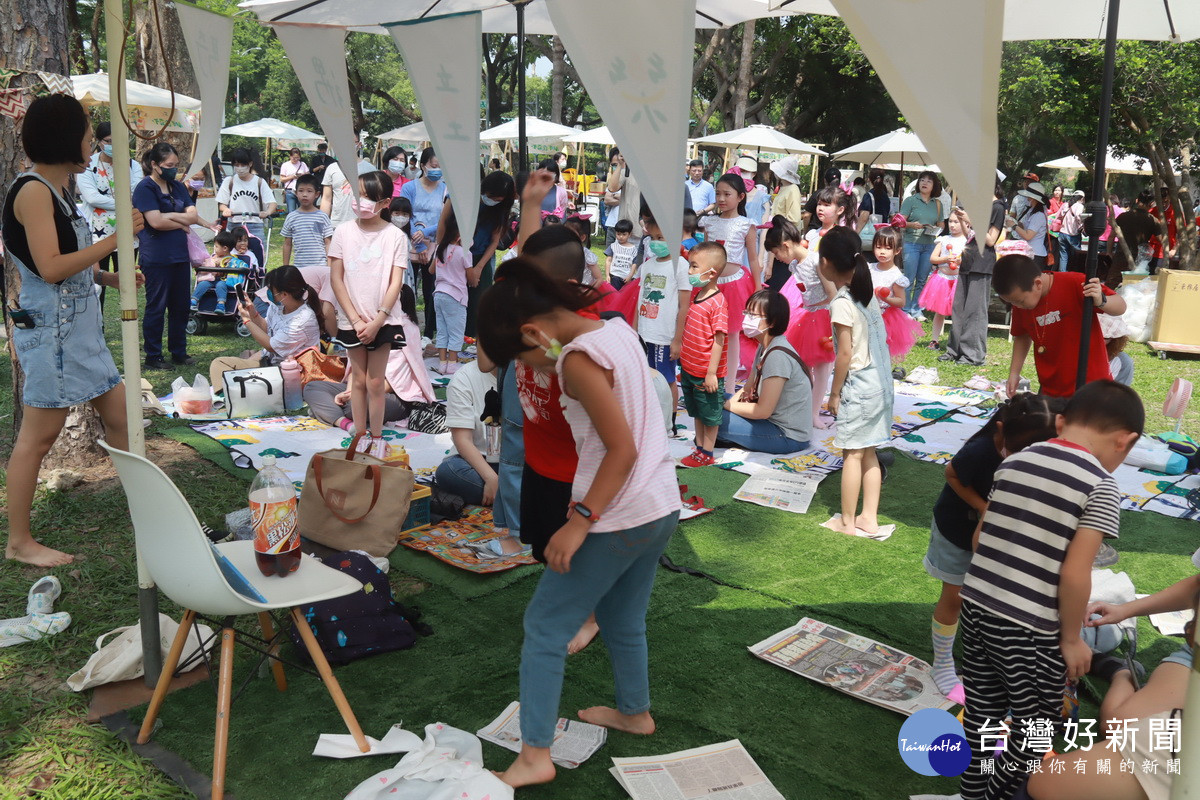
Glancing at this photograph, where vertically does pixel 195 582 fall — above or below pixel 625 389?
below

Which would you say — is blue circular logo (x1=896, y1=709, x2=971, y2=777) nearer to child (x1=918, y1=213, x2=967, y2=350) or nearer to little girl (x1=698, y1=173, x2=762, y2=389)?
little girl (x1=698, y1=173, x2=762, y2=389)

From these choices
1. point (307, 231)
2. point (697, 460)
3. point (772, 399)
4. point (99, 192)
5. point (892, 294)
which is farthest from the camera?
point (99, 192)

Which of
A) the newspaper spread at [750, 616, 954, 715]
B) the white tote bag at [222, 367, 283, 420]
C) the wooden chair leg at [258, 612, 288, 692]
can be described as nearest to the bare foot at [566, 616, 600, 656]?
the newspaper spread at [750, 616, 954, 715]

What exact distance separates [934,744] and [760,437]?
3569 mm

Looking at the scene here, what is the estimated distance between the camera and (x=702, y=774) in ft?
9.09

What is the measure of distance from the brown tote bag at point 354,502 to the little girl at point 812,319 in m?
3.30

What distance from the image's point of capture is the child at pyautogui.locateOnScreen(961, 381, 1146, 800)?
2.35 meters

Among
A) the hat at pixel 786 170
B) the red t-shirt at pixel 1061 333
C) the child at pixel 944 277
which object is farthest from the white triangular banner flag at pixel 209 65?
the hat at pixel 786 170

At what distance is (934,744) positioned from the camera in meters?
2.76

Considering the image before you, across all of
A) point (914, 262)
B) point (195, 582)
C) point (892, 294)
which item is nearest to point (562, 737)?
point (195, 582)

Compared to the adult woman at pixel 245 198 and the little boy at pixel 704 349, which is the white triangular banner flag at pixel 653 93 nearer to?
the little boy at pixel 704 349

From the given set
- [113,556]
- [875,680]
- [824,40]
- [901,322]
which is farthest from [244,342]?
[824,40]

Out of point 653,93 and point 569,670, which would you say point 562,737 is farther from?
point 653,93

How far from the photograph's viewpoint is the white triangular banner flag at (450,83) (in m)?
4.29
